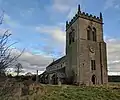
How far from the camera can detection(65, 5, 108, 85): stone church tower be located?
39688 mm

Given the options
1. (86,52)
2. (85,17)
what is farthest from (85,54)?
(85,17)

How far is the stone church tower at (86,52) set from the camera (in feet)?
130

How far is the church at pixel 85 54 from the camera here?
39719 millimetres

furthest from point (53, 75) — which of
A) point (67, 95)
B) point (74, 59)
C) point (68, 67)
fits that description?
point (67, 95)

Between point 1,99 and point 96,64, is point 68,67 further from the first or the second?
point 1,99

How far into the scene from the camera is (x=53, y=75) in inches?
1834

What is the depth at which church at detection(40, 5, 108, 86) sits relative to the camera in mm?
39719

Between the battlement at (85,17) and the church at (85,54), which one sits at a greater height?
the battlement at (85,17)

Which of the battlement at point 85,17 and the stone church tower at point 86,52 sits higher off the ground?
the battlement at point 85,17

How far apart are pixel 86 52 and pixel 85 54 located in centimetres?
57

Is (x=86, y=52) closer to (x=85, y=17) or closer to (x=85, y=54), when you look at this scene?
(x=85, y=54)

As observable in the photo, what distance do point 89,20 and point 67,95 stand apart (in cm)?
2482

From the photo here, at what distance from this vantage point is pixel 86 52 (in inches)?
1614

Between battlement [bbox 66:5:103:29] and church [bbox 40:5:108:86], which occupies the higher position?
battlement [bbox 66:5:103:29]
